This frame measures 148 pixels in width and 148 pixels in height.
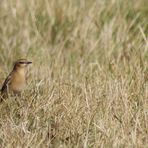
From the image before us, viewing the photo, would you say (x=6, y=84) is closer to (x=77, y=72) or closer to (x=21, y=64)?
(x=21, y=64)

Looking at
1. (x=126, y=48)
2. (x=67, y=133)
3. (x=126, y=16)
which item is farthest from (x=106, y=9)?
(x=67, y=133)

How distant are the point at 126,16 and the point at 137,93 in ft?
9.96

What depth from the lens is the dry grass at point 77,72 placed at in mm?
6570

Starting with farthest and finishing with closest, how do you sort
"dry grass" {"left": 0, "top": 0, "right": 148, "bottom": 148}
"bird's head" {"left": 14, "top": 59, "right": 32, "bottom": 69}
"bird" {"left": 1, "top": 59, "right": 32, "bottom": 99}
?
"bird's head" {"left": 14, "top": 59, "right": 32, "bottom": 69} → "bird" {"left": 1, "top": 59, "right": 32, "bottom": 99} → "dry grass" {"left": 0, "top": 0, "right": 148, "bottom": 148}

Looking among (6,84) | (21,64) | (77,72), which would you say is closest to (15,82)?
(6,84)

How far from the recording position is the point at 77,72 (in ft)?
28.2

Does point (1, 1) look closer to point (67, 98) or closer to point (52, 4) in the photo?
point (52, 4)

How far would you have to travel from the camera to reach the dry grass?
657 cm

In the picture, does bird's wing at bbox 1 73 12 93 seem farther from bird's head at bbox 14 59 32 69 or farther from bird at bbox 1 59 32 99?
bird's head at bbox 14 59 32 69

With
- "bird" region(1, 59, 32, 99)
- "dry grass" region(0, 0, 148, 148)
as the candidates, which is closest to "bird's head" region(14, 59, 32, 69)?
"bird" region(1, 59, 32, 99)

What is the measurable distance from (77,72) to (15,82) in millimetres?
928

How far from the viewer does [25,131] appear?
21.2ft

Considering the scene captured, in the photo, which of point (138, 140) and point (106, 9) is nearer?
point (138, 140)

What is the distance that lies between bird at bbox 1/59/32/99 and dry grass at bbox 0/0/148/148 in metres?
0.10
